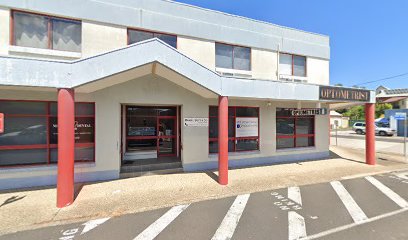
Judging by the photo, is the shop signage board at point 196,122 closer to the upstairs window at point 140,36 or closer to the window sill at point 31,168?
the upstairs window at point 140,36

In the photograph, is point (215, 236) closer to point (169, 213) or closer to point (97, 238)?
point (169, 213)

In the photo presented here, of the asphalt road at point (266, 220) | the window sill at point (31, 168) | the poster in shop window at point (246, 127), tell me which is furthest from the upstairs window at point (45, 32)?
the poster in shop window at point (246, 127)

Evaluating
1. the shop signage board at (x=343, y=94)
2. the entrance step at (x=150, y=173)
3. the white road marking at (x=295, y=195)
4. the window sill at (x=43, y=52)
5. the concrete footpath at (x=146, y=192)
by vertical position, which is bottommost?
the white road marking at (x=295, y=195)

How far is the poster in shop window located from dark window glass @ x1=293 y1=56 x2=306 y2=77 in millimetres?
3944

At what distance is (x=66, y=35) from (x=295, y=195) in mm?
9866

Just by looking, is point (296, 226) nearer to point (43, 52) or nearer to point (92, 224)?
point (92, 224)

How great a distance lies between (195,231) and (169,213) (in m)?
1.06

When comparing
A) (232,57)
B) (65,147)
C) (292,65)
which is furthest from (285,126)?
(65,147)

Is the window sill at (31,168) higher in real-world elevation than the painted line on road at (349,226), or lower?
higher

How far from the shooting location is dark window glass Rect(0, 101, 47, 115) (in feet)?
22.4

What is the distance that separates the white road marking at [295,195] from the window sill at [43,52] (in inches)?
353

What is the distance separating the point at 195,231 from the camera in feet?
14.4

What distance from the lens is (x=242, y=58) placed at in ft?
33.8

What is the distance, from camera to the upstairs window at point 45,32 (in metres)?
7.15
